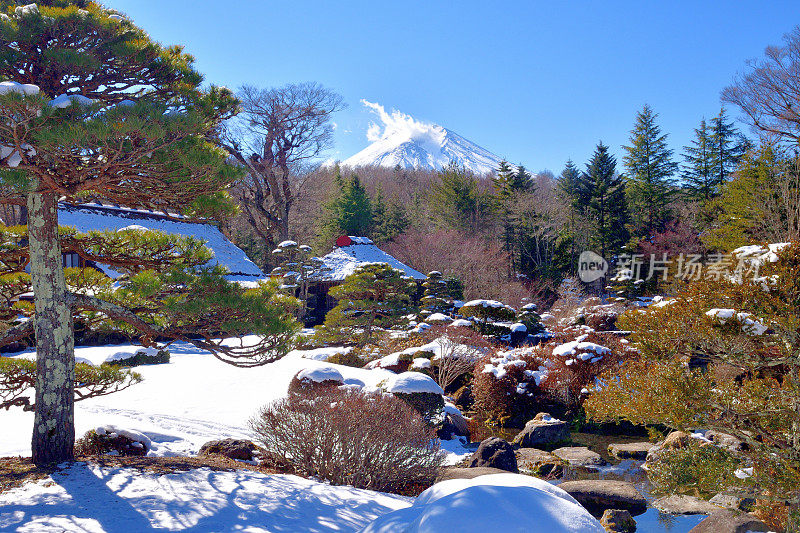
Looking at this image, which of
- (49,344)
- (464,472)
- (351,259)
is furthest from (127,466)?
(351,259)

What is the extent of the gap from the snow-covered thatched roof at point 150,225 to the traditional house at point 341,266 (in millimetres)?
3930

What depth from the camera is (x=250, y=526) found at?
13.9 ft

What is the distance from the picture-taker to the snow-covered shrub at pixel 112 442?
6.15m

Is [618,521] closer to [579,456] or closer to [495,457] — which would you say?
[495,457]

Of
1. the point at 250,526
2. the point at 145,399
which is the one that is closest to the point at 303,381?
the point at 145,399

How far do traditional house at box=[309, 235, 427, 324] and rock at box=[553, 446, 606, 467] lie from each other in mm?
14716

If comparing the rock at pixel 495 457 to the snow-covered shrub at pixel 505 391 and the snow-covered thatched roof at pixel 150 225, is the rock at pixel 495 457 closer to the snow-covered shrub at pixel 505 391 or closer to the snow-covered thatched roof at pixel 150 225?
the snow-covered shrub at pixel 505 391

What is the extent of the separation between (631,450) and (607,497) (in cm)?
283

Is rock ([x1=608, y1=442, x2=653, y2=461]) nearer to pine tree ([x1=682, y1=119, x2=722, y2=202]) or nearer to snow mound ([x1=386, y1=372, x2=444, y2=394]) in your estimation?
snow mound ([x1=386, y1=372, x2=444, y2=394])

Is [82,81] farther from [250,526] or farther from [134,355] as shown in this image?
[134,355]

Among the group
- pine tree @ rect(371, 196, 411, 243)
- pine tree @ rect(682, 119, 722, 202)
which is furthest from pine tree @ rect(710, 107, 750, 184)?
pine tree @ rect(371, 196, 411, 243)

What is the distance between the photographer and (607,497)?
725 centimetres

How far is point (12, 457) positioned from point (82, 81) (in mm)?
4165

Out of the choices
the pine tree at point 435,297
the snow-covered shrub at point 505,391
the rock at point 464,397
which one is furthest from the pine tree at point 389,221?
the snow-covered shrub at point 505,391
